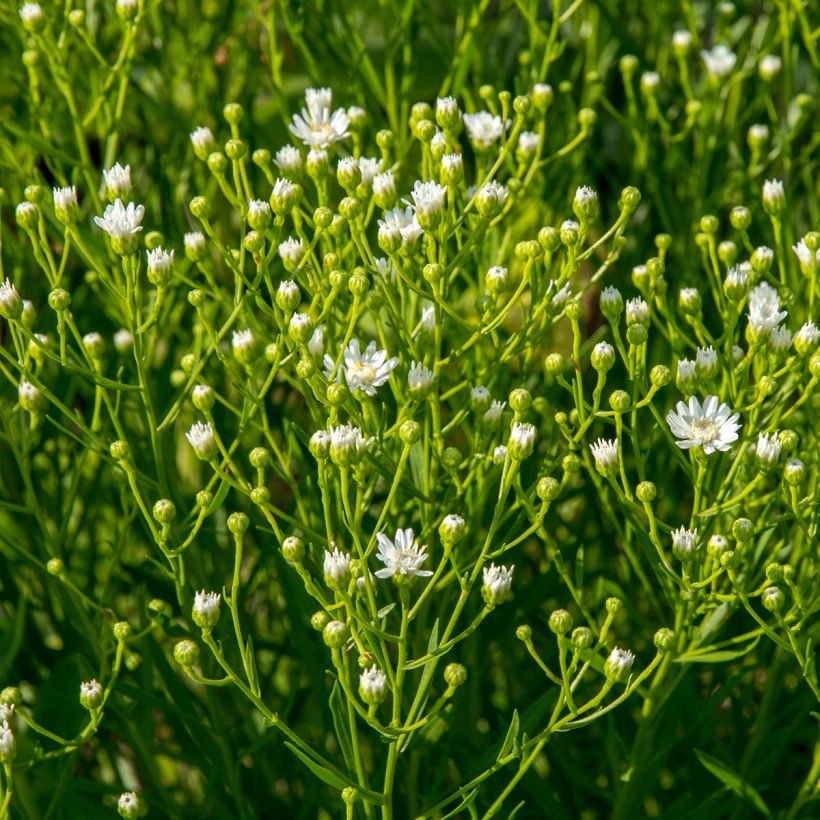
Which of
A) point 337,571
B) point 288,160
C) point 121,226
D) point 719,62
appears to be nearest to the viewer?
point 337,571

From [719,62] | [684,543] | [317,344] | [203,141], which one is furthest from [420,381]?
[719,62]

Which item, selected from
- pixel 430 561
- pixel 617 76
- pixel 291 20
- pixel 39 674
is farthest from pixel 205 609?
pixel 617 76

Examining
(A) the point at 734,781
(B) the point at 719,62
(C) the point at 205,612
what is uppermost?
(B) the point at 719,62

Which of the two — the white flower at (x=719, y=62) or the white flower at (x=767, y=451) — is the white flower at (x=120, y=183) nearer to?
the white flower at (x=767, y=451)

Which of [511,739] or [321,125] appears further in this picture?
[321,125]

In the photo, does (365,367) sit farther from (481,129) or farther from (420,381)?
(481,129)

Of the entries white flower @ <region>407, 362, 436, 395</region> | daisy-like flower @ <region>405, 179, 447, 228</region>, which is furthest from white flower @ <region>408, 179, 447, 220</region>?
white flower @ <region>407, 362, 436, 395</region>

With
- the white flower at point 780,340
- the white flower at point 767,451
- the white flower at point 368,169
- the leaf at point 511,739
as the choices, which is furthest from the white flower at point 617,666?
the white flower at point 368,169

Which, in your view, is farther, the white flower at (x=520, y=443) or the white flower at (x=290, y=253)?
the white flower at (x=290, y=253)
